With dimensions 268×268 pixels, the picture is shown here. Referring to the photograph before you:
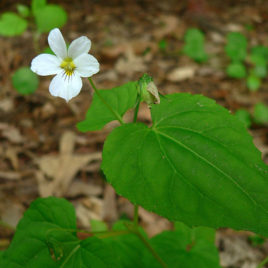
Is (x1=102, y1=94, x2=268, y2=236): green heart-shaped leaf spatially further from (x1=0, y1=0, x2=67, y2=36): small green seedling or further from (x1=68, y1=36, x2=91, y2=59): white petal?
(x1=0, y1=0, x2=67, y2=36): small green seedling

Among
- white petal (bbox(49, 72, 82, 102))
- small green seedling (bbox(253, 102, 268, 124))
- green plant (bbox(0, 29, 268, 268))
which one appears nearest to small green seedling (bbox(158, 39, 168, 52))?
small green seedling (bbox(253, 102, 268, 124))

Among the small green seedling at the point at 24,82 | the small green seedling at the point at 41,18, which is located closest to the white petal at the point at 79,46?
the small green seedling at the point at 24,82

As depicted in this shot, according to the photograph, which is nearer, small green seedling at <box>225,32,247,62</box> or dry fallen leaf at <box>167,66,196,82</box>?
dry fallen leaf at <box>167,66,196,82</box>

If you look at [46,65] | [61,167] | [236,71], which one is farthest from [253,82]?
[46,65]

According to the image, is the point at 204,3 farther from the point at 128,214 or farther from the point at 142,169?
the point at 142,169

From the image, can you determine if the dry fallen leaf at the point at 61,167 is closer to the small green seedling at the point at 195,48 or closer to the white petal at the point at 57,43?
the white petal at the point at 57,43

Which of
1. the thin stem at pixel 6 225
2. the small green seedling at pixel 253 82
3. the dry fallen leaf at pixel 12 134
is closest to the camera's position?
the thin stem at pixel 6 225

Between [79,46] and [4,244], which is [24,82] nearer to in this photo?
[4,244]
